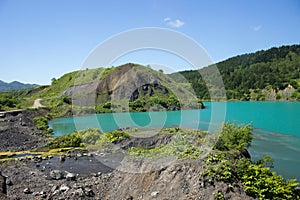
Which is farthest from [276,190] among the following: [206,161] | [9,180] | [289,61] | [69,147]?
[289,61]

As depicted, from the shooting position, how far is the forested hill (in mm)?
106625

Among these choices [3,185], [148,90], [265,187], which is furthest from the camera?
[148,90]

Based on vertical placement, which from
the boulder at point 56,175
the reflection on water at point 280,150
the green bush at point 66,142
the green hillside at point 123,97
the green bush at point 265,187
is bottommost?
the reflection on water at point 280,150

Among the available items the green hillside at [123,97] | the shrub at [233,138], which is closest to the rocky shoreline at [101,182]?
the shrub at [233,138]

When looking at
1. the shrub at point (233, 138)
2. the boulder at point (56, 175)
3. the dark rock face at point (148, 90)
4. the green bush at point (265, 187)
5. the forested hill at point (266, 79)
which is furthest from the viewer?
the forested hill at point (266, 79)

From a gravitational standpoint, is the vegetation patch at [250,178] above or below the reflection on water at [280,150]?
above

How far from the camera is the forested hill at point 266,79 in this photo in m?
107

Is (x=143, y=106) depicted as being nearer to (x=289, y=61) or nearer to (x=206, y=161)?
(x=206, y=161)

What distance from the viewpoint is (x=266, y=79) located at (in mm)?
121188

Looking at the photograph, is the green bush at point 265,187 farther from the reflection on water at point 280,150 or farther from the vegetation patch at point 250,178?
the reflection on water at point 280,150

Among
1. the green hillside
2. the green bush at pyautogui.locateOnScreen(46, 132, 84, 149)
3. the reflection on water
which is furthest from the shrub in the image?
the green hillside

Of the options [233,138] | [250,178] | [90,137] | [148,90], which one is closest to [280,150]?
[233,138]

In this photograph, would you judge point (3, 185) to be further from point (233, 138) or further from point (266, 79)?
point (266, 79)

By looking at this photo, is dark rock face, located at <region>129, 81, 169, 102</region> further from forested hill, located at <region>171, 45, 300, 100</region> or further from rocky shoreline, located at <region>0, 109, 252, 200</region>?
rocky shoreline, located at <region>0, 109, 252, 200</region>
